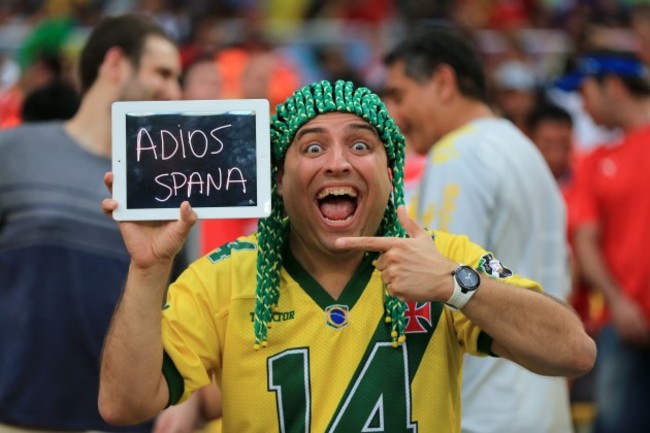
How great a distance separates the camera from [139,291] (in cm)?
343

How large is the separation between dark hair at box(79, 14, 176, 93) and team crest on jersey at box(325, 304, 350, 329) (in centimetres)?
222

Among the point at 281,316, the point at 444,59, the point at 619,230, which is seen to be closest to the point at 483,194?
the point at 444,59

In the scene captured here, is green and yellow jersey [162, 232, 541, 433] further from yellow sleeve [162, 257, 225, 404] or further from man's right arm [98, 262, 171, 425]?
man's right arm [98, 262, 171, 425]

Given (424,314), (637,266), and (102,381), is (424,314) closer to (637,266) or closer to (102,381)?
(102,381)

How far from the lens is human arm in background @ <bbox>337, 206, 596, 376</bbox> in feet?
11.1

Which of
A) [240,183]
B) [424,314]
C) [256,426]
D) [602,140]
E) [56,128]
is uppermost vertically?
[602,140]

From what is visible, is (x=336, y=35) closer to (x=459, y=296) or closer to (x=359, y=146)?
(x=359, y=146)

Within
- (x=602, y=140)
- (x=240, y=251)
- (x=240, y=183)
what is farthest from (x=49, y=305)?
(x=602, y=140)

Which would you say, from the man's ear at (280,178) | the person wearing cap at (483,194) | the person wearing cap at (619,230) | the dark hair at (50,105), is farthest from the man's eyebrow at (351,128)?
the person wearing cap at (619,230)

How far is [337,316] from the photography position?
3.61m

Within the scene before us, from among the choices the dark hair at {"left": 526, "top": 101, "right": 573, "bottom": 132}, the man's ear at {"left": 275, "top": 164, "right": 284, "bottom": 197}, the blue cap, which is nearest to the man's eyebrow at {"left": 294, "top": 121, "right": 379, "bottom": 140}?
the man's ear at {"left": 275, "top": 164, "right": 284, "bottom": 197}

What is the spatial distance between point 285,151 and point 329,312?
48 centimetres

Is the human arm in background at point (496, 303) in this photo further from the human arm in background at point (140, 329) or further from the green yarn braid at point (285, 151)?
the human arm in background at point (140, 329)

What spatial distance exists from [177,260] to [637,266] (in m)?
2.99
